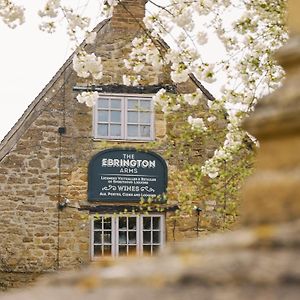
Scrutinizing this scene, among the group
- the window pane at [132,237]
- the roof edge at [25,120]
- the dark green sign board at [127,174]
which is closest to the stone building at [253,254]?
the window pane at [132,237]

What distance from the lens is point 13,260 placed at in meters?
20.7

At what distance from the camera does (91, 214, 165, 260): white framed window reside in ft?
69.2

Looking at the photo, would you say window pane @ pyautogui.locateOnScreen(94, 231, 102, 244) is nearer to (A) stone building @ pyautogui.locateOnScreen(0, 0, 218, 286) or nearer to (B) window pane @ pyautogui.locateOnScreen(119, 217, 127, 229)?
(A) stone building @ pyautogui.locateOnScreen(0, 0, 218, 286)

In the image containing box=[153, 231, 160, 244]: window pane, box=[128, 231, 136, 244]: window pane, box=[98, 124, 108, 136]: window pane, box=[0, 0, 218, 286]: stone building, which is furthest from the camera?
box=[98, 124, 108, 136]: window pane

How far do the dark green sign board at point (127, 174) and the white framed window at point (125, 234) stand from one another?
51cm

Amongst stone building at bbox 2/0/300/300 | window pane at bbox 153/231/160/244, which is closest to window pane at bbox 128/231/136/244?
window pane at bbox 153/231/160/244

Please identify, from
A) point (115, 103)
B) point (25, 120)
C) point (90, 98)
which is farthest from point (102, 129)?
point (90, 98)

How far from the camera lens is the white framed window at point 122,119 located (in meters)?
21.7

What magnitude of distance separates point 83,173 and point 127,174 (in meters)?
1.01

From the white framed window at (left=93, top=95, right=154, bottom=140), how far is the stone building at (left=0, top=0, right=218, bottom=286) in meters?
0.02

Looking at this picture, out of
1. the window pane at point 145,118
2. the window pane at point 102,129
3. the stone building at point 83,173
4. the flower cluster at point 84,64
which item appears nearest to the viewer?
the flower cluster at point 84,64

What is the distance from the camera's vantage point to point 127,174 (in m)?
21.6

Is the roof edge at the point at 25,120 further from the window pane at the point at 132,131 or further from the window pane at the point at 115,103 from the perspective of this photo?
the window pane at the point at 132,131

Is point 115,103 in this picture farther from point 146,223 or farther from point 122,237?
point 122,237
